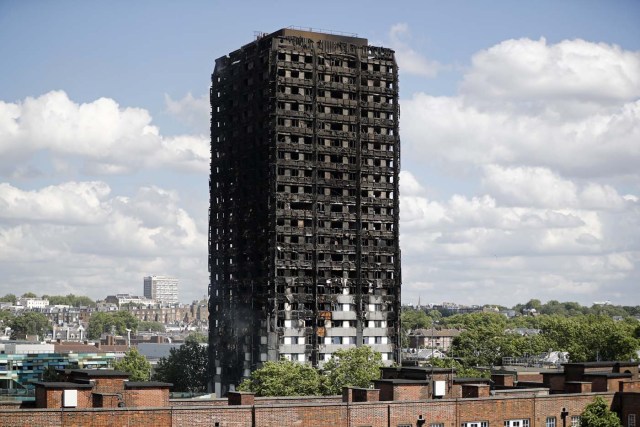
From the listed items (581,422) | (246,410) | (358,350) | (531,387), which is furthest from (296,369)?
(246,410)

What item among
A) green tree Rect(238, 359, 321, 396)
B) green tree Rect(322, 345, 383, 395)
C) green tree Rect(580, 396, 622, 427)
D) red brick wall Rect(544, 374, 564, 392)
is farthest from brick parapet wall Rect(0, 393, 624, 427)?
green tree Rect(322, 345, 383, 395)

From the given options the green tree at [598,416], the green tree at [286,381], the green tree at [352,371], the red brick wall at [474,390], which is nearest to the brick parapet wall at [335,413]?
the green tree at [598,416]

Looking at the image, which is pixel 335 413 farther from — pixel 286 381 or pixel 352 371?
pixel 352 371

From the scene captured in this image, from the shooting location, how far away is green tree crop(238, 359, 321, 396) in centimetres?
16088

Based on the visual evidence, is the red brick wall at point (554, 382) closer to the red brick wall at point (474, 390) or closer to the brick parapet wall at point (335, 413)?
the brick parapet wall at point (335, 413)

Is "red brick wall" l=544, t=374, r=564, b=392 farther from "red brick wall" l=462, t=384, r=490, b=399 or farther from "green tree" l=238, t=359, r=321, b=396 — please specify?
"green tree" l=238, t=359, r=321, b=396

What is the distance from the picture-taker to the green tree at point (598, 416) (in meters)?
93.8

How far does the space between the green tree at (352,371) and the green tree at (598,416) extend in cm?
6986

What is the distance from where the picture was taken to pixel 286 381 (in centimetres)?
16312

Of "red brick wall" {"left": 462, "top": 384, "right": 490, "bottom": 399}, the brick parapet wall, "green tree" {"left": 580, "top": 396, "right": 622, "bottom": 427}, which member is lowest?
"green tree" {"left": 580, "top": 396, "right": 622, "bottom": 427}

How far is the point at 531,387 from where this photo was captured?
357ft

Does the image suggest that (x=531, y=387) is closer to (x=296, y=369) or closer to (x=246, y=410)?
(x=246, y=410)

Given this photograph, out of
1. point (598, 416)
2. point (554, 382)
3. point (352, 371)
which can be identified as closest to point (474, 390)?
point (598, 416)

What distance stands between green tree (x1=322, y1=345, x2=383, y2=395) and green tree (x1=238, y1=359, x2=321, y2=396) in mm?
2141
